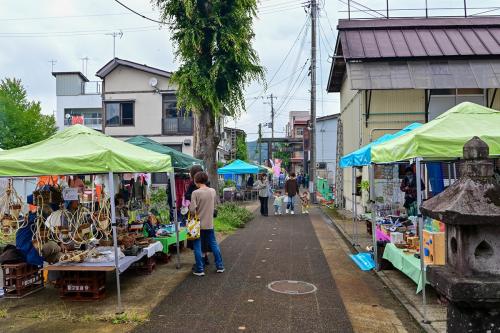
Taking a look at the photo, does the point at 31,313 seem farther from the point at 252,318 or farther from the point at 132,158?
the point at 252,318

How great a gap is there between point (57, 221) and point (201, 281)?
8.79 ft

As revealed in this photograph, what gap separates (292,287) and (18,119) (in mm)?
26516

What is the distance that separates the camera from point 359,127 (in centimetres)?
1527

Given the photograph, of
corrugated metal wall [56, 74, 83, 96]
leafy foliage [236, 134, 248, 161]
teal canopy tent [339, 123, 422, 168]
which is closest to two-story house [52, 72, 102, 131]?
corrugated metal wall [56, 74, 83, 96]

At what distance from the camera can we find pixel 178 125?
1106 inches

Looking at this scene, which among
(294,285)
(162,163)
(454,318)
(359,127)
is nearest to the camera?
(454,318)

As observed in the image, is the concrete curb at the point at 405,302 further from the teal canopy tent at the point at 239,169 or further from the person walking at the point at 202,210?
the teal canopy tent at the point at 239,169

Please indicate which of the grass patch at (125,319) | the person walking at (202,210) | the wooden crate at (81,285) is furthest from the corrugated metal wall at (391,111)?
the grass patch at (125,319)

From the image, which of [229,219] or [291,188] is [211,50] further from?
[291,188]

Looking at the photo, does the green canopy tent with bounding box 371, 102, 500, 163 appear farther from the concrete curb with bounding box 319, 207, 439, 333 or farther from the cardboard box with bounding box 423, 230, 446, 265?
the concrete curb with bounding box 319, 207, 439, 333

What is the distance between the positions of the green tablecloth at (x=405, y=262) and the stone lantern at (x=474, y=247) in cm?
334

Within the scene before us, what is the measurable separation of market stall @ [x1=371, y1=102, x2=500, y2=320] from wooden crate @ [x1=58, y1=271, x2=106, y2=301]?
15.3ft

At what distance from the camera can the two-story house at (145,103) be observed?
27.9 metres

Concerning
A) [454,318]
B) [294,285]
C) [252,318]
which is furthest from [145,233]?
[454,318]
